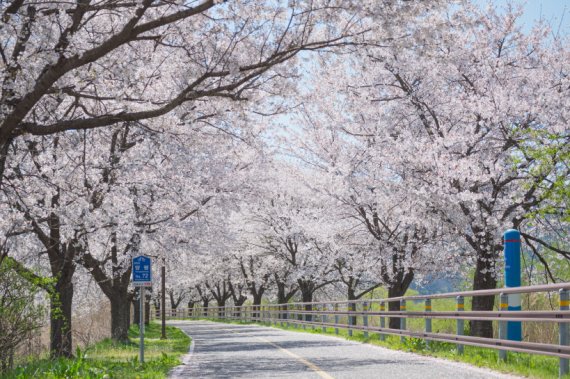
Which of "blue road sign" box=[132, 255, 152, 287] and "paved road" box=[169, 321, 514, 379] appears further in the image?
"blue road sign" box=[132, 255, 152, 287]

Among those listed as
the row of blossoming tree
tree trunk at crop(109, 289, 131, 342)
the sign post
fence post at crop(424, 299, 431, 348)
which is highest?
the row of blossoming tree

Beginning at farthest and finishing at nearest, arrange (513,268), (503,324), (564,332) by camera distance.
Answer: (513,268), (503,324), (564,332)

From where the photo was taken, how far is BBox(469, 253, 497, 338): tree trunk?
17.5m

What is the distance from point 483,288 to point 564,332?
1010 centimetres

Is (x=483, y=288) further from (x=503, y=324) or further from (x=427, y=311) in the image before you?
(x=503, y=324)

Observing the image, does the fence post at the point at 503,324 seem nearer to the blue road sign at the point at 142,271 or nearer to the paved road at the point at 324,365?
the paved road at the point at 324,365

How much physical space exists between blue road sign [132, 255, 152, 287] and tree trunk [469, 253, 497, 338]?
8183 millimetres

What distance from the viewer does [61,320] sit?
1822 centimetres

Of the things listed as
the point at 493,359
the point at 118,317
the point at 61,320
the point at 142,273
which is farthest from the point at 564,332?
the point at 118,317

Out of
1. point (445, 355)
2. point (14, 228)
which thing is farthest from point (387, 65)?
point (14, 228)

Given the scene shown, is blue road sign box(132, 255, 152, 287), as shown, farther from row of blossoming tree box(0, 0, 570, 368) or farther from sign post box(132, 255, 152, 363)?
row of blossoming tree box(0, 0, 570, 368)

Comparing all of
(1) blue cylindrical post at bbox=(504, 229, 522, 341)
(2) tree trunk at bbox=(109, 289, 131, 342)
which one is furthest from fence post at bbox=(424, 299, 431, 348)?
(2) tree trunk at bbox=(109, 289, 131, 342)

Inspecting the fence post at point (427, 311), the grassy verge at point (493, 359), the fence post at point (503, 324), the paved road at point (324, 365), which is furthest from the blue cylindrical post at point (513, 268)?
the fence post at point (427, 311)

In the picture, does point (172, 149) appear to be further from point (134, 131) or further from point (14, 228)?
point (14, 228)
